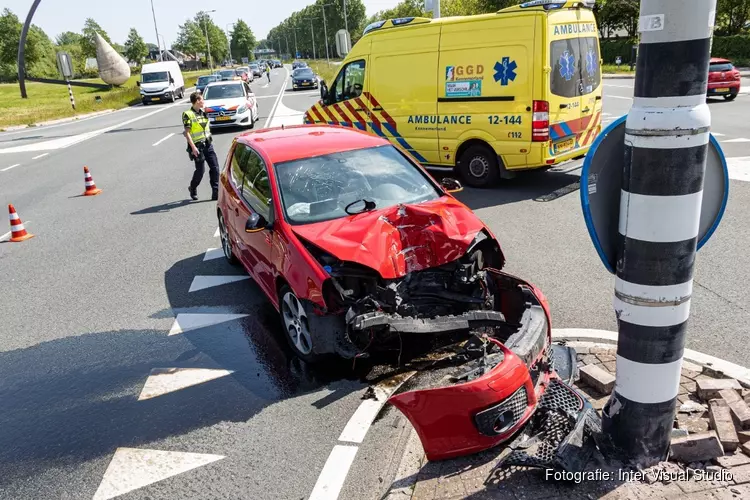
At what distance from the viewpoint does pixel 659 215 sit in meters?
2.64

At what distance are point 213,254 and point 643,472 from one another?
6.16 metres

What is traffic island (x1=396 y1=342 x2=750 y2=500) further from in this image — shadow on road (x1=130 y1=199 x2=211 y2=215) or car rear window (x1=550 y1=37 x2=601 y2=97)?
shadow on road (x1=130 y1=199 x2=211 y2=215)

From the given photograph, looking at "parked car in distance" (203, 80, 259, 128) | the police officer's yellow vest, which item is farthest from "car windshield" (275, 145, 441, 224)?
"parked car in distance" (203, 80, 259, 128)

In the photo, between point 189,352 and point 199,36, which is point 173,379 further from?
point 199,36

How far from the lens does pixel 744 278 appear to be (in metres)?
5.80

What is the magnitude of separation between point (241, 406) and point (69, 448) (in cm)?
112

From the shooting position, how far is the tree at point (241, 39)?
14312 centimetres

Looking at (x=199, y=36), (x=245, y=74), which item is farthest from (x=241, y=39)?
(x=245, y=74)

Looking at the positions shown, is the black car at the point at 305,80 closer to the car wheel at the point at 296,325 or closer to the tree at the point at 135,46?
the car wheel at the point at 296,325

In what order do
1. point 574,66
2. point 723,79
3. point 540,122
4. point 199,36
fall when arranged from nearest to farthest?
point 540,122 → point 574,66 → point 723,79 → point 199,36

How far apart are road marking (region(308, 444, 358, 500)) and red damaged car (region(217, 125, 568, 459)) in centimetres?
56

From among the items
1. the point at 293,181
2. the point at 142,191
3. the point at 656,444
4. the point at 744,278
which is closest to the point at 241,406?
the point at 293,181

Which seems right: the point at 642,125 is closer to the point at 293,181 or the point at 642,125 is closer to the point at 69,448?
the point at 293,181

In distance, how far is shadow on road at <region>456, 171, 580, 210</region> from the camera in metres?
9.54
